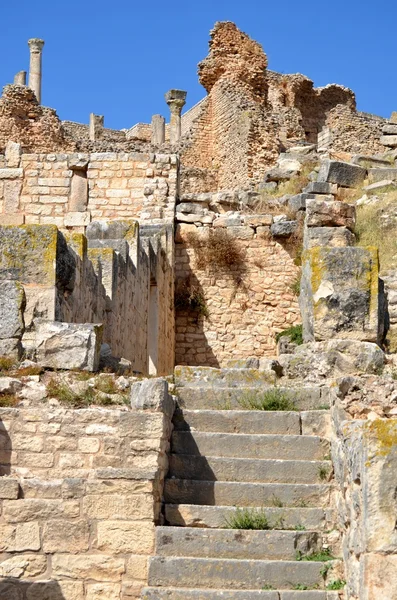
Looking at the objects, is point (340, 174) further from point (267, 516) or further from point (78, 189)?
point (267, 516)

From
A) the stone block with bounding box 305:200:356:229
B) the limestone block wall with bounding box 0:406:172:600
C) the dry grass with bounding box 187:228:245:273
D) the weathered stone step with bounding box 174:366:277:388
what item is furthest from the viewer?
the dry grass with bounding box 187:228:245:273

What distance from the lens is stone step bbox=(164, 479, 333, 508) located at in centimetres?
773

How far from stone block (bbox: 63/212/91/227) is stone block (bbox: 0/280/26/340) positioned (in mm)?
7527

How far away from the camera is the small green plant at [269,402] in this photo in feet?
28.4

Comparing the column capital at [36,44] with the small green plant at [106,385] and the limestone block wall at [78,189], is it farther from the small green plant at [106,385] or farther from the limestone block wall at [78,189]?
the small green plant at [106,385]

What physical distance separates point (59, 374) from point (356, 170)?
13.2m

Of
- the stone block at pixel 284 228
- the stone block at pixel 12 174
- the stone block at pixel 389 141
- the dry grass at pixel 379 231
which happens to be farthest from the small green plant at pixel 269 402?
the stone block at pixel 389 141

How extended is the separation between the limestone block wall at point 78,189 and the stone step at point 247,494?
8.90 m

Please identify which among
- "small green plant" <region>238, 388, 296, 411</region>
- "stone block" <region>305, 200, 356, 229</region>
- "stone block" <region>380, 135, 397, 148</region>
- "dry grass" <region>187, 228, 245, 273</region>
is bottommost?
"small green plant" <region>238, 388, 296, 411</region>

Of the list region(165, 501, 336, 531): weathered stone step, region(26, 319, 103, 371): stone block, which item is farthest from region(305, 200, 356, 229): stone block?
region(165, 501, 336, 531): weathered stone step

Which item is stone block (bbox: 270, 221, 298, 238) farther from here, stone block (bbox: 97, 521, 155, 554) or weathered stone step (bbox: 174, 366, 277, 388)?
stone block (bbox: 97, 521, 155, 554)

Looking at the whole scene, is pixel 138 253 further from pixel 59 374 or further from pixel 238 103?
pixel 238 103

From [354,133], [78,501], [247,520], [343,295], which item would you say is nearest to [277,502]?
[247,520]

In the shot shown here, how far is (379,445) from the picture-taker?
6371 millimetres
